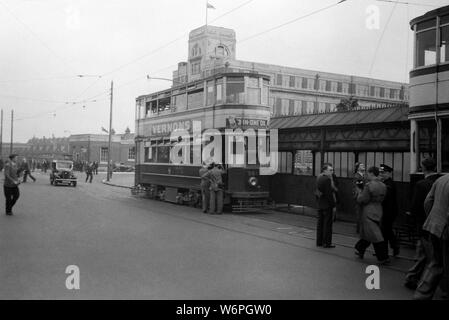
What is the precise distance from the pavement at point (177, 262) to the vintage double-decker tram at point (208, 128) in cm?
331

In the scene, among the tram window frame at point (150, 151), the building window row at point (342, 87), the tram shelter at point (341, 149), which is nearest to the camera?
the tram shelter at point (341, 149)

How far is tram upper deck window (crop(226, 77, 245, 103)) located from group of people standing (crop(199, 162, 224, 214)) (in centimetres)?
239

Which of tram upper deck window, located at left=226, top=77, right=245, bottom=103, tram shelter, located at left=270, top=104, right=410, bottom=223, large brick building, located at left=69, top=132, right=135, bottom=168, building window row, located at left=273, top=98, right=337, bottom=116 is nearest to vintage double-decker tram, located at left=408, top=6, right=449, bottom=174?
tram shelter, located at left=270, top=104, right=410, bottom=223

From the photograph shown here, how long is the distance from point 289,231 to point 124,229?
4.07m

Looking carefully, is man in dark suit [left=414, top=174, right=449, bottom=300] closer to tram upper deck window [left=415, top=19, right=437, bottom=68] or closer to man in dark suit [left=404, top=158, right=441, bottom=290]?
man in dark suit [left=404, top=158, right=441, bottom=290]

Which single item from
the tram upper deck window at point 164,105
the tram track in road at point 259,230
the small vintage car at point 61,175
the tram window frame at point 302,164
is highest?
the tram upper deck window at point 164,105

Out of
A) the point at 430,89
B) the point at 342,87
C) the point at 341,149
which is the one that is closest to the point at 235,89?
the point at 341,149

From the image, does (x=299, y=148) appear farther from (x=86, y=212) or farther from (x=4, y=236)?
(x=4, y=236)

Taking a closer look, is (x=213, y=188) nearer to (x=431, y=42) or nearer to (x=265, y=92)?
(x=265, y=92)

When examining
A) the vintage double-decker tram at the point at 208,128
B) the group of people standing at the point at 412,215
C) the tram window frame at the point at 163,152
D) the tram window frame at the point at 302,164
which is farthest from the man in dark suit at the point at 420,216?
the tram window frame at the point at 163,152

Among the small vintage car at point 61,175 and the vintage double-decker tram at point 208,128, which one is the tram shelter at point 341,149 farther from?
the small vintage car at point 61,175

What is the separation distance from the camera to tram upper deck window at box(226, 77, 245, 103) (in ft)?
57.0

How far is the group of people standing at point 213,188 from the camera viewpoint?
16.6m

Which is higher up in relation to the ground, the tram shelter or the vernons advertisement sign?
the vernons advertisement sign
